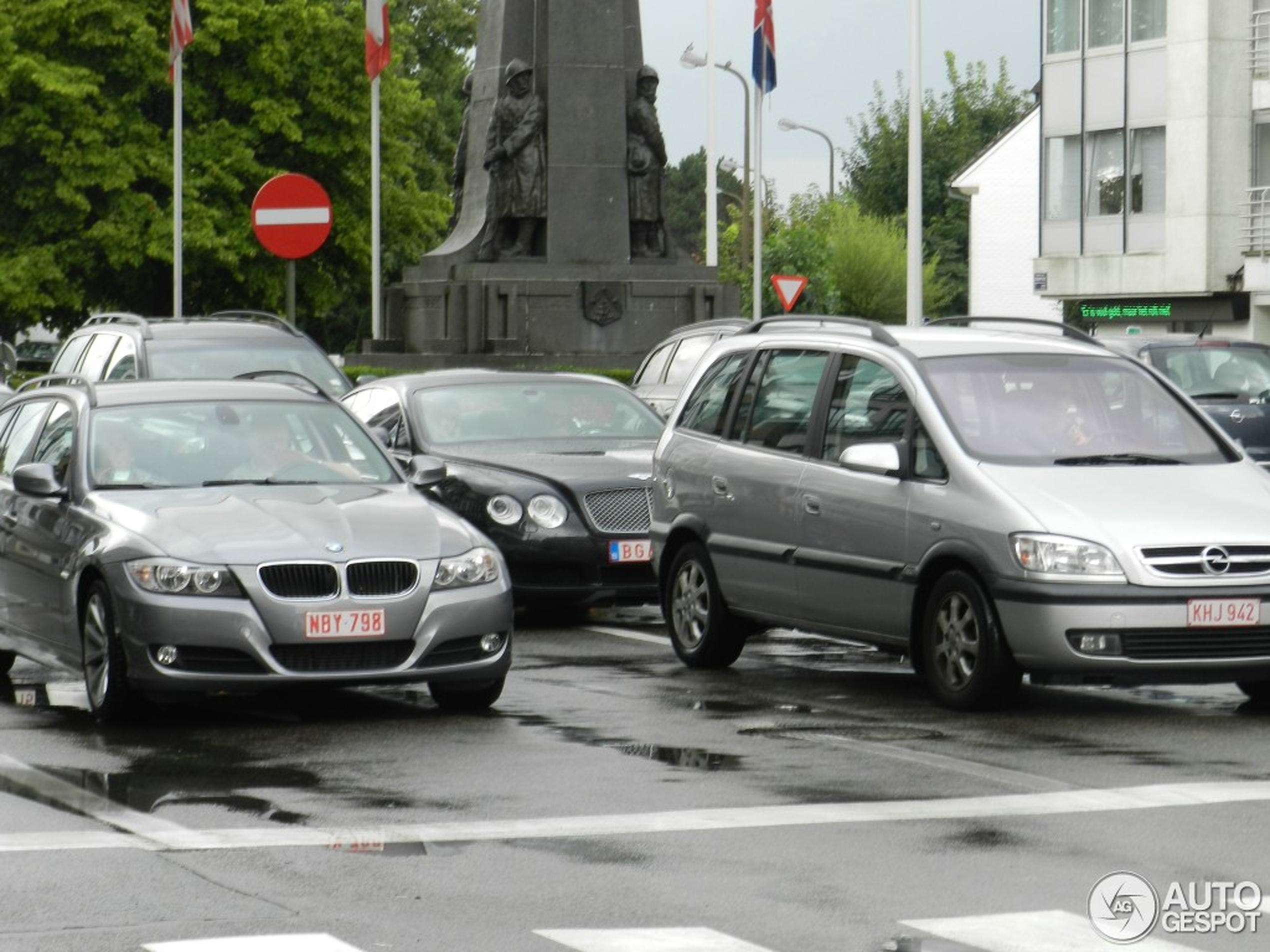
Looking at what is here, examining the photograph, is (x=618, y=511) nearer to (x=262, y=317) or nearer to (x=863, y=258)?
(x=262, y=317)

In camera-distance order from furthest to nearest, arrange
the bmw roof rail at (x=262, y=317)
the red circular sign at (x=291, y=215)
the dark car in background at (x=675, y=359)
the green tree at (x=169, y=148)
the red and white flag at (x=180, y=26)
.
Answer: the green tree at (x=169, y=148) → the red and white flag at (x=180, y=26) → the dark car in background at (x=675, y=359) → the red circular sign at (x=291, y=215) → the bmw roof rail at (x=262, y=317)

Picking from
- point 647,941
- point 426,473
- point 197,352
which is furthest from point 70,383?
point 197,352

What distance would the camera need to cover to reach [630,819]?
832cm

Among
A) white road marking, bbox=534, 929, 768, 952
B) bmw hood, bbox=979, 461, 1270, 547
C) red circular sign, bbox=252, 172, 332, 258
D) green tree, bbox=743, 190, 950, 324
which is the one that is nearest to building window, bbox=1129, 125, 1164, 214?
green tree, bbox=743, 190, 950, 324

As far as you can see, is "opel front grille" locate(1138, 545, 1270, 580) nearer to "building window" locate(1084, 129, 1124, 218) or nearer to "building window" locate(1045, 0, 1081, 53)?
"building window" locate(1084, 129, 1124, 218)

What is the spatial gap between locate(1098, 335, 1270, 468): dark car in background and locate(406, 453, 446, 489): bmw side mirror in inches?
458

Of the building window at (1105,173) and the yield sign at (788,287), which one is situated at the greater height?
the building window at (1105,173)

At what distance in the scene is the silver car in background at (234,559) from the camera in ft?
34.6

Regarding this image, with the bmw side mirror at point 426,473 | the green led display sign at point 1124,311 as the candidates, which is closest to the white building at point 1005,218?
the green led display sign at point 1124,311

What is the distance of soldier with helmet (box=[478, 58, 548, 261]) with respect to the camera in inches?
1314

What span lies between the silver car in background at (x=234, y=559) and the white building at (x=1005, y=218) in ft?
235

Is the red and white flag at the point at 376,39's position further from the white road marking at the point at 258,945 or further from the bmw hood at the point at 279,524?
the white road marking at the point at 258,945

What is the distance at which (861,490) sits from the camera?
38.7 feet

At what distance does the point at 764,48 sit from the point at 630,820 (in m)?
35.1
